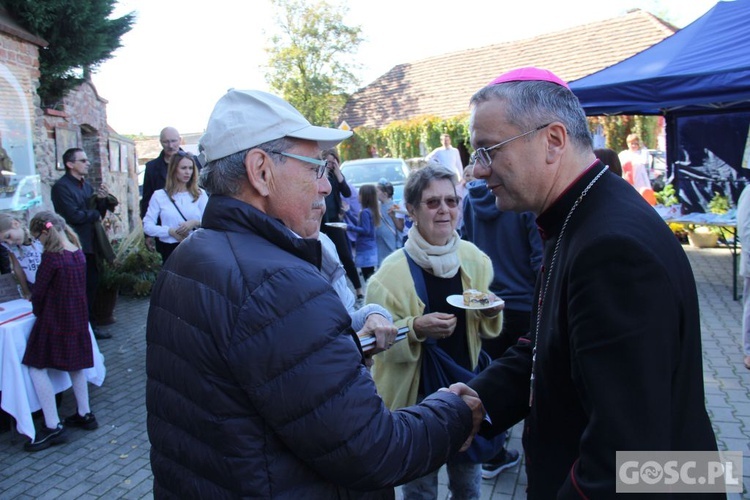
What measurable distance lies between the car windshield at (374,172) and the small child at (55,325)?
8.66 metres

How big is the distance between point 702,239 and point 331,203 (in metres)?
8.03

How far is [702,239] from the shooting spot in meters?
A: 11.3

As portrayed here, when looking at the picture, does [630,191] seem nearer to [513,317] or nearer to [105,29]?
[513,317]

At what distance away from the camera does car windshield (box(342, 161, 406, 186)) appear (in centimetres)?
1295

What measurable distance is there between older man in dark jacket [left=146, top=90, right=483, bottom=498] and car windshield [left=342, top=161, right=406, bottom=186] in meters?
11.3

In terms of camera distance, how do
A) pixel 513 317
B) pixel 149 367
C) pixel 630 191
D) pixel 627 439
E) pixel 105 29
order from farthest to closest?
pixel 105 29, pixel 513 317, pixel 149 367, pixel 630 191, pixel 627 439

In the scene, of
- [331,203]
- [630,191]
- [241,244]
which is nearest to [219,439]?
[241,244]

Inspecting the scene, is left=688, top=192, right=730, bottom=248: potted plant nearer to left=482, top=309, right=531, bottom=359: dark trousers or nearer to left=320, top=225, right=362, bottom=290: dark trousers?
left=320, top=225, right=362, bottom=290: dark trousers

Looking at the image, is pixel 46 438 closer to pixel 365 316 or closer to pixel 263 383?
pixel 365 316

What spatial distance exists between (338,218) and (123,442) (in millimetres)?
4257

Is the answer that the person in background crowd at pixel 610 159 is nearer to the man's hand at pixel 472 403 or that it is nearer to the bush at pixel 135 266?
the man's hand at pixel 472 403

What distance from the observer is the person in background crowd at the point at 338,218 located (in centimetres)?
736

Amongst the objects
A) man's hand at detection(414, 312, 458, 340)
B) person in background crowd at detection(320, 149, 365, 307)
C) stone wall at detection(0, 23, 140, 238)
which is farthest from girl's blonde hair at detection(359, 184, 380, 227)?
man's hand at detection(414, 312, 458, 340)

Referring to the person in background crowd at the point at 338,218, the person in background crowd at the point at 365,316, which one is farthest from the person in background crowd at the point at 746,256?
the person in background crowd at the point at 338,218
